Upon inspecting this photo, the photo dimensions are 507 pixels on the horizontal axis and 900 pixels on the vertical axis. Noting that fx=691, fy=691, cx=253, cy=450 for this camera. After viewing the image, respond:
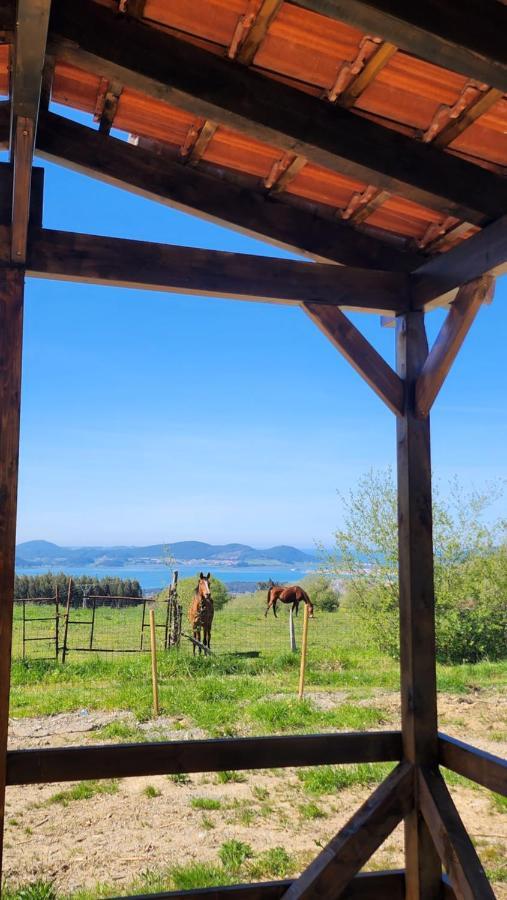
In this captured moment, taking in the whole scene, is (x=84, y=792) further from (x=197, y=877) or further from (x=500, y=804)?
(x=500, y=804)

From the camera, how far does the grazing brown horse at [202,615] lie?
10.0m

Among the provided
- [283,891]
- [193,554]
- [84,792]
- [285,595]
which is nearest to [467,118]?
[283,891]

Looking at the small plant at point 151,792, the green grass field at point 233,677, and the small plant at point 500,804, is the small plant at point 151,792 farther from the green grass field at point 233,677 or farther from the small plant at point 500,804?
the small plant at point 500,804

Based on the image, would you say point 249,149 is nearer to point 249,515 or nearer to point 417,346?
point 417,346

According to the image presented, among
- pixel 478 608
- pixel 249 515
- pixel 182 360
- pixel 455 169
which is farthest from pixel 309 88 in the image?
pixel 182 360

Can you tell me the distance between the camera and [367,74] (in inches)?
70.0

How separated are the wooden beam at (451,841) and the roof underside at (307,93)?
6.03 feet

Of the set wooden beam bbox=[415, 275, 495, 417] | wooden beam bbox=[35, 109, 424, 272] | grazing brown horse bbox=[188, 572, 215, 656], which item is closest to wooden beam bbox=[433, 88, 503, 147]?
wooden beam bbox=[415, 275, 495, 417]

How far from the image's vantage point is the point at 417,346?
2.54 meters

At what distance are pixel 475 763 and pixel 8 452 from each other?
1700 millimetres

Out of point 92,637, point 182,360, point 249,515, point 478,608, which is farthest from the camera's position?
point 182,360

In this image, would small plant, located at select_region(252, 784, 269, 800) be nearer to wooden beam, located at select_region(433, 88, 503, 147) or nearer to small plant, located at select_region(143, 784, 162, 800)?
small plant, located at select_region(143, 784, 162, 800)

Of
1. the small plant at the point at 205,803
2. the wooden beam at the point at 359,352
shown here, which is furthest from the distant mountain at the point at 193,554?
the wooden beam at the point at 359,352

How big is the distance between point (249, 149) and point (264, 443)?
121 ft
